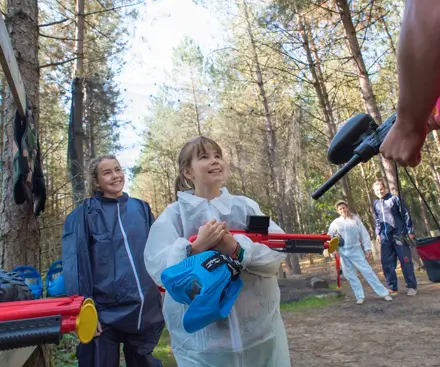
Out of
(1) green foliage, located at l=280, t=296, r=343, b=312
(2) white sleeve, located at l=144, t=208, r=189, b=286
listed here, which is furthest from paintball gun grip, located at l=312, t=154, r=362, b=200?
(1) green foliage, located at l=280, t=296, r=343, b=312

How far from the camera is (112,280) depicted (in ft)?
8.03

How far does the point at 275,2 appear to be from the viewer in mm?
8531

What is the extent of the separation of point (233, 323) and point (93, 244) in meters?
1.40

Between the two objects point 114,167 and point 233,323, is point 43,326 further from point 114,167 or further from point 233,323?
point 114,167

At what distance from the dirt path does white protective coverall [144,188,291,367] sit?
7.22 ft

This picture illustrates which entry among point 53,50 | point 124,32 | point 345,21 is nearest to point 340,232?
point 345,21

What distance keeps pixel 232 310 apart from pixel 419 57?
4.10 ft

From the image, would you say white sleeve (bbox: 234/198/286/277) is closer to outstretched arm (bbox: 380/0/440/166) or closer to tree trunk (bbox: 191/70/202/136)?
outstretched arm (bbox: 380/0/440/166)

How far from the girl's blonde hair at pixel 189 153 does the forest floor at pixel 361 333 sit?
8.19 ft

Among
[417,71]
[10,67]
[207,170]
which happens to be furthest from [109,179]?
[417,71]

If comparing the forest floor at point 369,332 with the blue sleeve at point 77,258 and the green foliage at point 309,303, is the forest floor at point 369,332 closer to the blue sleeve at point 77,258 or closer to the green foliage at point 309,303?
the green foliage at point 309,303

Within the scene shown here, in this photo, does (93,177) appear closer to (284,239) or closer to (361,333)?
(284,239)

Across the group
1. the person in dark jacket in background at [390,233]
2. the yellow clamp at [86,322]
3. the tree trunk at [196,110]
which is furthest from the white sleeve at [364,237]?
the tree trunk at [196,110]

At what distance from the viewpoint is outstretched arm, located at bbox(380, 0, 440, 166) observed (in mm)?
787
